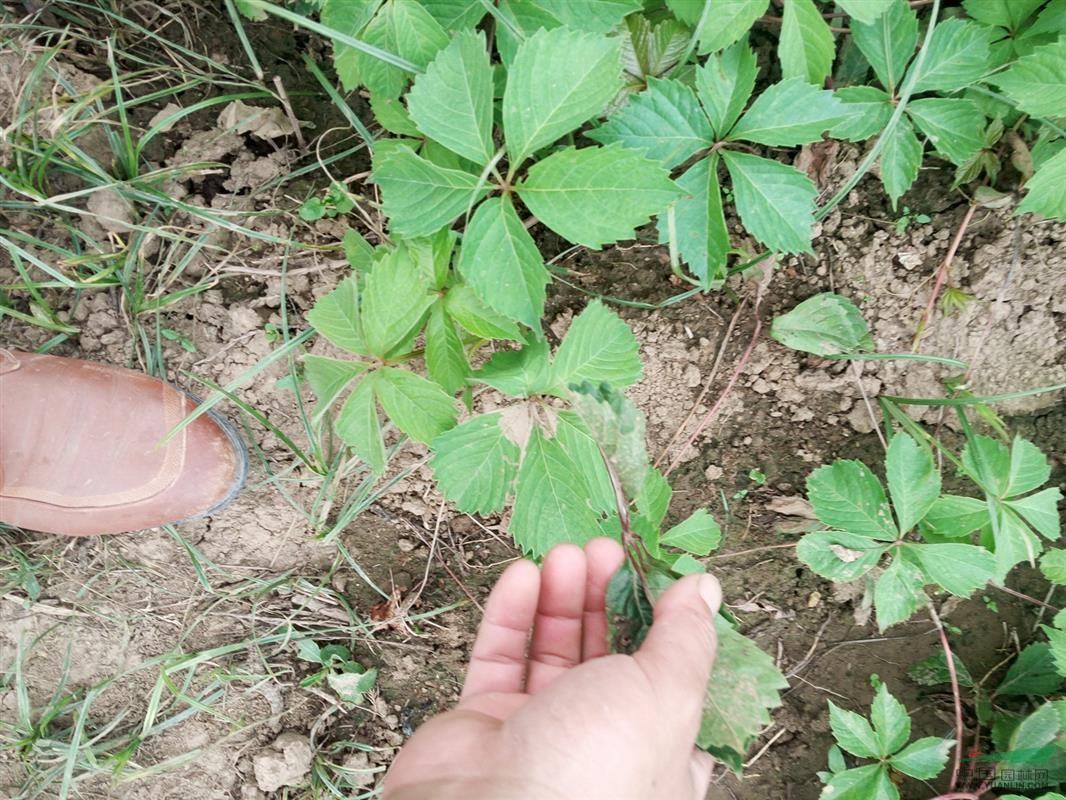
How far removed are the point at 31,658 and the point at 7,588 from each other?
235 mm

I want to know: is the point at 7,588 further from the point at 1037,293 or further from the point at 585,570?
the point at 1037,293

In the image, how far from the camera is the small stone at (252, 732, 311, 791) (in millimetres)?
2062

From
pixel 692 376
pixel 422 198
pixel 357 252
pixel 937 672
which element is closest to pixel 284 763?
pixel 357 252

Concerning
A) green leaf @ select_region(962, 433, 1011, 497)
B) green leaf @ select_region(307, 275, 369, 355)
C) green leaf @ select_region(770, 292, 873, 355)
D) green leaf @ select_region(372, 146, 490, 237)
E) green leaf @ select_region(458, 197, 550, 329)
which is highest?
green leaf @ select_region(372, 146, 490, 237)

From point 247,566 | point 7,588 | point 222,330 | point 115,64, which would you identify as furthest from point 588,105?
point 7,588

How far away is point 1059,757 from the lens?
1.74 m

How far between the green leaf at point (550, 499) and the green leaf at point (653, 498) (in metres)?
0.20

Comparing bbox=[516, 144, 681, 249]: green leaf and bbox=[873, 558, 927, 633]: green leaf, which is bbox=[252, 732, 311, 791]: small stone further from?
bbox=[516, 144, 681, 249]: green leaf

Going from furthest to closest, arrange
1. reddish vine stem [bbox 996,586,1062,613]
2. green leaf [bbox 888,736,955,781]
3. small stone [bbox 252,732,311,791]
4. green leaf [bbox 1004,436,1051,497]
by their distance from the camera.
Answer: small stone [bbox 252,732,311,791] < reddish vine stem [bbox 996,586,1062,613] < green leaf [bbox 888,736,955,781] < green leaf [bbox 1004,436,1051,497]

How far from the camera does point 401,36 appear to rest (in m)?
1.27

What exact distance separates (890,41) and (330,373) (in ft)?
4.22

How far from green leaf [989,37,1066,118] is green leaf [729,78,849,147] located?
0.34 meters

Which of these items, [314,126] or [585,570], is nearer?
[585,570]

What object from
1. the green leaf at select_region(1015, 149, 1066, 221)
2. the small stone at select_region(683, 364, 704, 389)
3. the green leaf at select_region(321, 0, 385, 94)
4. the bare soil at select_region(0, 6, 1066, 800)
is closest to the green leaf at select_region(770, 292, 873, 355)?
the bare soil at select_region(0, 6, 1066, 800)
